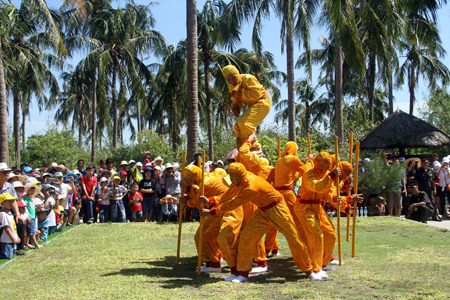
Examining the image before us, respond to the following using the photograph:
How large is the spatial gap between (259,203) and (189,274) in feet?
5.05

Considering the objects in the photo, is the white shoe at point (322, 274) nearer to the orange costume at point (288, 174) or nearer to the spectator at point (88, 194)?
the orange costume at point (288, 174)

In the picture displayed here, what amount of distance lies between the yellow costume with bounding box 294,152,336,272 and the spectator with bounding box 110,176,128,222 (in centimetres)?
651

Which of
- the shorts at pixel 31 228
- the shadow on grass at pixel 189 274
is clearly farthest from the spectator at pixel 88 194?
the shadow on grass at pixel 189 274

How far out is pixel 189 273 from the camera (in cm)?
616

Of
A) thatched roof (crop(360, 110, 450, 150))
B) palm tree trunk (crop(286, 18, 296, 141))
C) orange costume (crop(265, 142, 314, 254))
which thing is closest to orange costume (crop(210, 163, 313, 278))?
orange costume (crop(265, 142, 314, 254))

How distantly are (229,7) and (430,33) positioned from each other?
32.4 ft

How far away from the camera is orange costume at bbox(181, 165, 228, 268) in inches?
252

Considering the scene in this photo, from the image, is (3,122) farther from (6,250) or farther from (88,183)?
(6,250)

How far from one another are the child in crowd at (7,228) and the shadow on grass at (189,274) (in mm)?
2214

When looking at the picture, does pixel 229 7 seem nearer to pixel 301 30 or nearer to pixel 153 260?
pixel 301 30

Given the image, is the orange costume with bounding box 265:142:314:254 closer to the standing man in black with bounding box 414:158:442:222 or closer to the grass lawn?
the grass lawn

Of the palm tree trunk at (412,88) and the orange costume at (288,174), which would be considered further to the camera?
the palm tree trunk at (412,88)

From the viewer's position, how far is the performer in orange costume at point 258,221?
5.55 m

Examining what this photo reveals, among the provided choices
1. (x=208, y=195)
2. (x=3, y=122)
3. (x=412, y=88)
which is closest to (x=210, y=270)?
(x=208, y=195)
